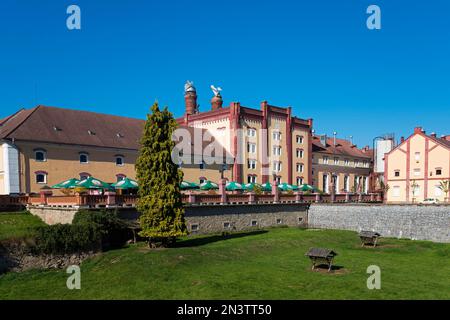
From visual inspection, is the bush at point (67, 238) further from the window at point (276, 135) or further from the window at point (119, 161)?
the window at point (276, 135)

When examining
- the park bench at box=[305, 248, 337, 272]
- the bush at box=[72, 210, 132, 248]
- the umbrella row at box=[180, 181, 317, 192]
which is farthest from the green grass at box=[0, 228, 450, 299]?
the umbrella row at box=[180, 181, 317, 192]

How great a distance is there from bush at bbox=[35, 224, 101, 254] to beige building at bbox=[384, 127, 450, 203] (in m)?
43.1

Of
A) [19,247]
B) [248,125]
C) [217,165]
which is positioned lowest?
[19,247]

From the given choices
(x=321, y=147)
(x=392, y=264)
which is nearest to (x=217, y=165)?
(x=321, y=147)

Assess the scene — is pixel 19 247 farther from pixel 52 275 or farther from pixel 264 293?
pixel 264 293

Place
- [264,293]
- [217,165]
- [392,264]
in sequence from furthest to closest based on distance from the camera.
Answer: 1. [217,165]
2. [392,264]
3. [264,293]

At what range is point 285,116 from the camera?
176ft

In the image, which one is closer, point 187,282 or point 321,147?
point 187,282

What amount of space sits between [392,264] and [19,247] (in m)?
19.3

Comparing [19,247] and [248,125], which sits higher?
[248,125]

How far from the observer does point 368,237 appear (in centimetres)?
2394

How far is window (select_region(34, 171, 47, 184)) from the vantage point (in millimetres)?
32906

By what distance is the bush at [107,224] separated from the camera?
2011 cm

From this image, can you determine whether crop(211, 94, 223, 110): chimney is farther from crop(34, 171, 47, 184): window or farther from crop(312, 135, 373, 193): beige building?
crop(34, 171, 47, 184): window
